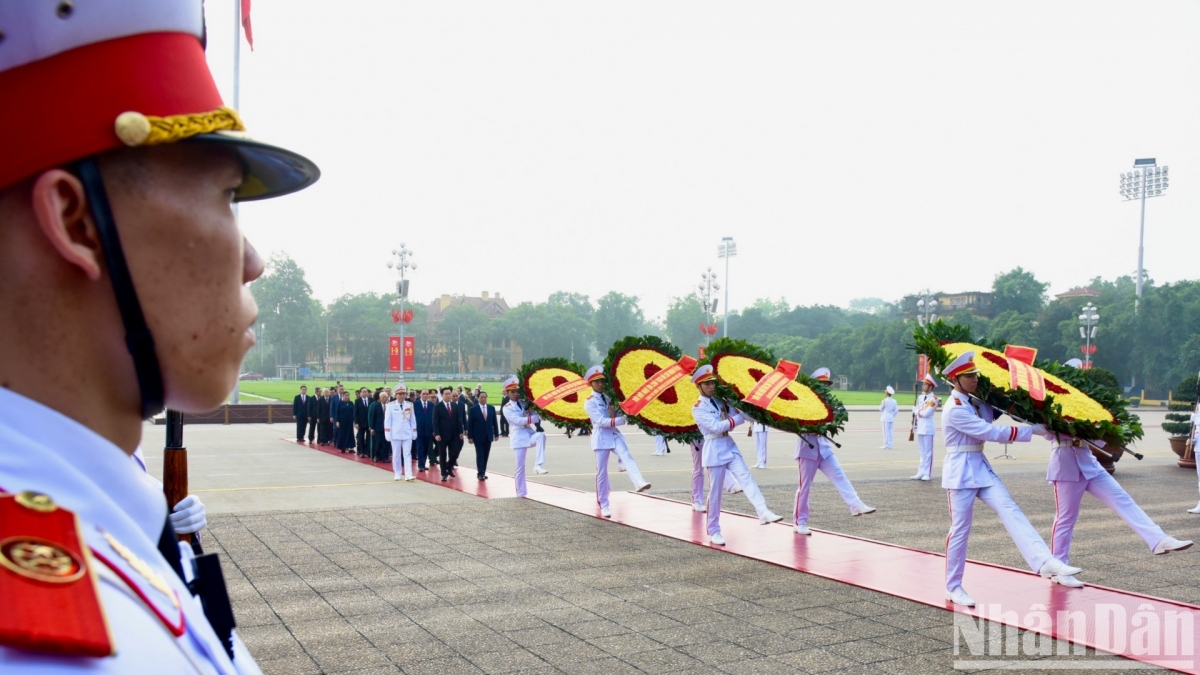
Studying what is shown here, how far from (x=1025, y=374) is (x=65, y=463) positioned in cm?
929

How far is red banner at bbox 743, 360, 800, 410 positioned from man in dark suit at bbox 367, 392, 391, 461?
12049mm

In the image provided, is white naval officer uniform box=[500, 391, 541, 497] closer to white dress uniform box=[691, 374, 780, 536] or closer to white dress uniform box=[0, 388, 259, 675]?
white dress uniform box=[691, 374, 780, 536]

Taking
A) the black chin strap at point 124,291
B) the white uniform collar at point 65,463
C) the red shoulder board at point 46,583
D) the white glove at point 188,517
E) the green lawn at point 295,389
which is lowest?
the green lawn at point 295,389

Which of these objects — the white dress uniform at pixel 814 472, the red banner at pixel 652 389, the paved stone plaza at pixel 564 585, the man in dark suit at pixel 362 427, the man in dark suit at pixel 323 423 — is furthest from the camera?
the man in dark suit at pixel 323 423

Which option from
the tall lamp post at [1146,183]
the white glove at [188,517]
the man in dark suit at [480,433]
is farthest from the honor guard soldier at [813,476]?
the tall lamp post at [1146,183]

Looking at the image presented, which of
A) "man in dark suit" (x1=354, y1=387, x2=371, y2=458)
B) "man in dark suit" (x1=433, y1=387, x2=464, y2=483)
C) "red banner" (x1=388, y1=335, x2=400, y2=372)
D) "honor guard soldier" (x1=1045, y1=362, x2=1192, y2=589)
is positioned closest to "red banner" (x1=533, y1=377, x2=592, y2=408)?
"man in dark suit" (x1=433, y1=387, x2=464, y2=483)

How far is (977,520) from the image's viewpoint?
12.6 m

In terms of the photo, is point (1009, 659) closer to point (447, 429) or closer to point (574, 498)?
point (574, 498)

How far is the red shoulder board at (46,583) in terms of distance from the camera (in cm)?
66

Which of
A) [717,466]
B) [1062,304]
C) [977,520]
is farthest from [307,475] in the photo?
[1062,304]

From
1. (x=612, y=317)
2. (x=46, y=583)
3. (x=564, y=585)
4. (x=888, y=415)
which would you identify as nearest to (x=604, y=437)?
(x=564, y=585)

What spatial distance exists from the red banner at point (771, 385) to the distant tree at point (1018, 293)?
3166 inches

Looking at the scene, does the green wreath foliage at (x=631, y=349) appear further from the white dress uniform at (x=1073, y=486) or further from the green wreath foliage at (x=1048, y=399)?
the white dress uniform at (x=1073, y=486)

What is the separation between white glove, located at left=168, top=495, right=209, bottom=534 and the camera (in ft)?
7.41
